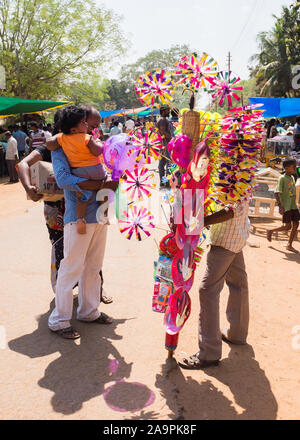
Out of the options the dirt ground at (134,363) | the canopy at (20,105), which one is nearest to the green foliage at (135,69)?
the canopy at (20,105)

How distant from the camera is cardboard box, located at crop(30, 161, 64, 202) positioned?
3.17m

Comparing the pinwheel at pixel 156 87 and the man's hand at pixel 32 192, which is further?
the man's hand at pixel 32 192

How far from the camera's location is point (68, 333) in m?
3.15

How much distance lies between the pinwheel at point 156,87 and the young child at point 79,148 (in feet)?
1.70

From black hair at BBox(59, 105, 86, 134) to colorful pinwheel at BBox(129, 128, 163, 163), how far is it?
43 centimetres

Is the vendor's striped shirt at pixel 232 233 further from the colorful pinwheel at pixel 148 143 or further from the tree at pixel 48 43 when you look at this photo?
the tree at pixel 48 43

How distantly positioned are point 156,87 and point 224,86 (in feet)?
1.48

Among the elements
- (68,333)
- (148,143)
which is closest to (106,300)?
(68,333)

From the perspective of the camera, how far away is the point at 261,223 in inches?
286

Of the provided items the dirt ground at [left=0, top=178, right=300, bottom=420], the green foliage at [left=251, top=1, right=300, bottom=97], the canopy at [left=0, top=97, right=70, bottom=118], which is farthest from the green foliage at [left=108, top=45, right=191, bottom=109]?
the dirt ground at [left=0, top=178, right=300, bottom=420]

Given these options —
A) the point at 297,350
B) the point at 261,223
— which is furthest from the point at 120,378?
the point at 261,223

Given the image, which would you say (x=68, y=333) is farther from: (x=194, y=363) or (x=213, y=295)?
(x=213, y=295)

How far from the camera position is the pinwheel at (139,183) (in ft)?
8.85

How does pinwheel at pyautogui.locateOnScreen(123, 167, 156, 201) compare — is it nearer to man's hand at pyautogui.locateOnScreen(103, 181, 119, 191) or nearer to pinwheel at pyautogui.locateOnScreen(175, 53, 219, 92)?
man's hand at pyautogui.locateOnScreen(103, 181, 119, 191)
